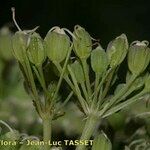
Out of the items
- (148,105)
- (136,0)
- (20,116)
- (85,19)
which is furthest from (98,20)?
(148,105)

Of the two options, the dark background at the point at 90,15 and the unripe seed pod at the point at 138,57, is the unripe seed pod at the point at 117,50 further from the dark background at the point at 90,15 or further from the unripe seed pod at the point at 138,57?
the dark background at the point at 90,15

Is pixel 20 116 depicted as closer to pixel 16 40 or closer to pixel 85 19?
pixel 16 40

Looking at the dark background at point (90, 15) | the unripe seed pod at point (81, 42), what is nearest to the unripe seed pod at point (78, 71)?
the unripe seed pod at point (81, 42)

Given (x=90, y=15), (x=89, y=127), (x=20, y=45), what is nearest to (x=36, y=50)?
(x=20, y=45)

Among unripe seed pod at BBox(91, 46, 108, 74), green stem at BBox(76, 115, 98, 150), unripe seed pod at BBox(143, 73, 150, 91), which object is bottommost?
green stem at BBox(76, 115, 98, 150)

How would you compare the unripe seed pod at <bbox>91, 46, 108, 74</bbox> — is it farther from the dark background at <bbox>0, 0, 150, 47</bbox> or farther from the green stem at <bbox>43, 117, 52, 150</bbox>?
the dark background at <bbox>0, 0, 150, 47</bbox>

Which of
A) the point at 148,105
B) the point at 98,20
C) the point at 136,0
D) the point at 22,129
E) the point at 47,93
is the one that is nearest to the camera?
the point at 47,93

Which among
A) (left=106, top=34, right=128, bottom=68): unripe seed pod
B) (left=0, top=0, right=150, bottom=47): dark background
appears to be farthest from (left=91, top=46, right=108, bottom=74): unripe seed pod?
(left=0, top=0, right=150, bottom=47): dark background
